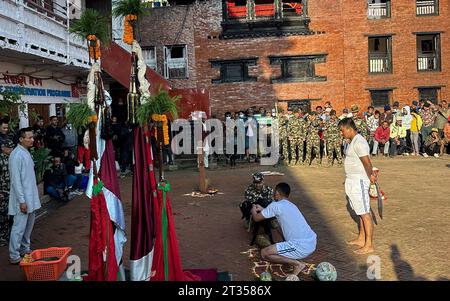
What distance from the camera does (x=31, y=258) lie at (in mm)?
6523

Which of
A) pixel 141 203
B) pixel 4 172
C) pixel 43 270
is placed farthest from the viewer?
pixel 4 172

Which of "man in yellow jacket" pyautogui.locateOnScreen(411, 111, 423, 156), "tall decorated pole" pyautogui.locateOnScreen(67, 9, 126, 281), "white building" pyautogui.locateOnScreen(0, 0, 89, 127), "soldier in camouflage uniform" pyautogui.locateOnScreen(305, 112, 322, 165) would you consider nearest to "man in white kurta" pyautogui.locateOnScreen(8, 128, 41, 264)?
"tall decorated pole" pyautogui.locateOnScreen(67, 9, 126, 281)

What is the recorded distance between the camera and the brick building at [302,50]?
2311cm

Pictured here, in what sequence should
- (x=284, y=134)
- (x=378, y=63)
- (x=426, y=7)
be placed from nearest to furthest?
(x=284, y=134) < (x=426, y=7) < (x=378, y=63)

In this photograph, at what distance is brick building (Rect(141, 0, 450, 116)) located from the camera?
23109 millimetres

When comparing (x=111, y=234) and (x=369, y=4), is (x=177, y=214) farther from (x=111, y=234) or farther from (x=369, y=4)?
(x=369, y=4)

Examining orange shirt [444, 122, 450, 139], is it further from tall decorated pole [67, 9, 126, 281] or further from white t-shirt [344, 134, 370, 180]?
tall decorated pole [67, 9, 126, 281]

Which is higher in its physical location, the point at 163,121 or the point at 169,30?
the point at 169,30

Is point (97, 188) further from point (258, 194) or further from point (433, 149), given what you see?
point (433, 149)

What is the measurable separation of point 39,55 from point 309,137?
378 inches

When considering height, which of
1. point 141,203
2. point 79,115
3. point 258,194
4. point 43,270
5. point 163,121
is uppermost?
point 79,115

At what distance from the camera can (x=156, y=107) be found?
224 inches

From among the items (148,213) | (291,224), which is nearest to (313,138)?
(291,224)

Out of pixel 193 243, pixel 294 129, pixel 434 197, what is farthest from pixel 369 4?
pixel 193 243
